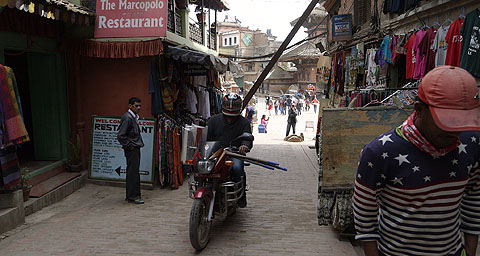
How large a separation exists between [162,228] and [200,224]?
3.69 feet

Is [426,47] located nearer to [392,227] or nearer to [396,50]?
[396,50]

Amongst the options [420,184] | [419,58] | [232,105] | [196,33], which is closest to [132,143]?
[232,105]

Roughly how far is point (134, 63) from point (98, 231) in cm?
424

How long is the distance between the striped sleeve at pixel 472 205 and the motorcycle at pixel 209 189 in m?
2.77

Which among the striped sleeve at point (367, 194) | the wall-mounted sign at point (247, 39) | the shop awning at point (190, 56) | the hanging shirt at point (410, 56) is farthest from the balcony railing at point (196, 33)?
the wall-mounted sign at point (247, 39)

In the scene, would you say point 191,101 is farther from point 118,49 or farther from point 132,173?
point 132,173

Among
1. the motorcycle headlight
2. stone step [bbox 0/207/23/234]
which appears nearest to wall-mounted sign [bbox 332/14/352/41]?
the motorcycle headlight

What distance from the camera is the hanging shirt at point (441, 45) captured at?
5.60 metres

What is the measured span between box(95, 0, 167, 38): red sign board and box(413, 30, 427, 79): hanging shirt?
474 cm

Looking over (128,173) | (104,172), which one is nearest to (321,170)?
(128,173)

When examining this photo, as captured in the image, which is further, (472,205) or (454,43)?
(454,43)

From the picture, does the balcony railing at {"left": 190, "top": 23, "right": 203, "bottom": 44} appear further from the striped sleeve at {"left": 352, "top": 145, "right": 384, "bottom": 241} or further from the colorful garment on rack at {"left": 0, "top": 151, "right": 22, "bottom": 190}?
the striped sleeve at {"left": 352, "top": 145, "right": 384, "bottom": 241}

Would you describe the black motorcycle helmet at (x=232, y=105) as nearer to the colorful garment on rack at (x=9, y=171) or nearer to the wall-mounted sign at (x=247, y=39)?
the colorful garment on rack at (x=9, y=171)

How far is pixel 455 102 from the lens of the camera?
1617mm
